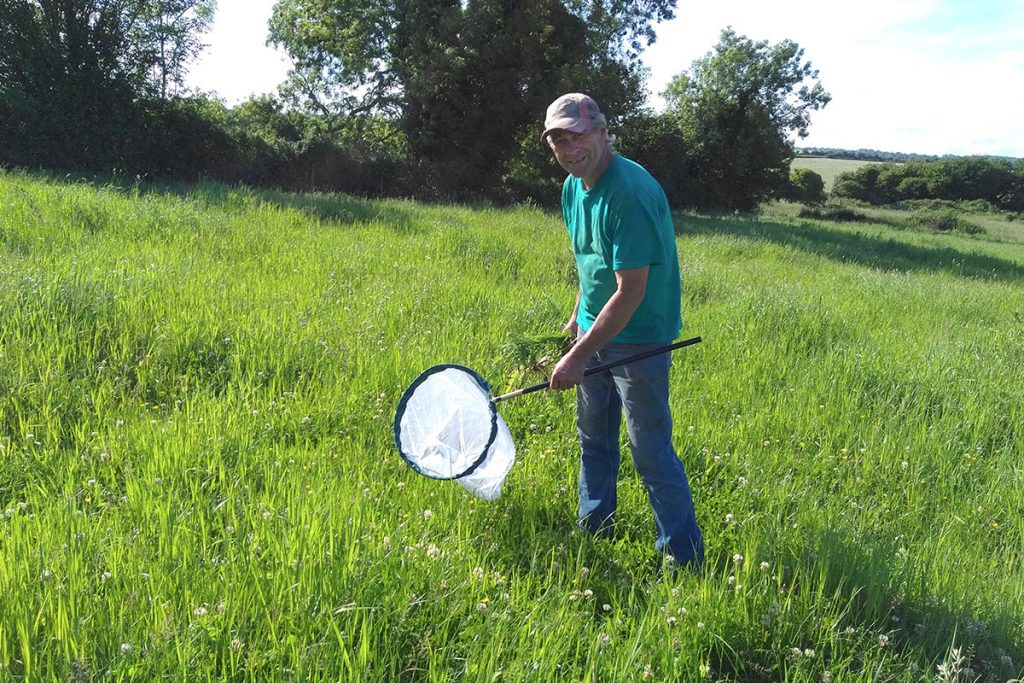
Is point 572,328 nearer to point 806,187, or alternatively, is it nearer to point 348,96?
point 348,96

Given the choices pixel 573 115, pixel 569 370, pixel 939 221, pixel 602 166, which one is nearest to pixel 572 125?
pixel 573 115

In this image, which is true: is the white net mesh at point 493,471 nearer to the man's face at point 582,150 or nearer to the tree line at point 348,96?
the man's face at point 582,150

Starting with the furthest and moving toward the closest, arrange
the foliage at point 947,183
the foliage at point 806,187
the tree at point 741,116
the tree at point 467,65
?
the foliage at point 947,183
the foliage at point 806,187
the tree at point 741,116
the tree at point 467,65

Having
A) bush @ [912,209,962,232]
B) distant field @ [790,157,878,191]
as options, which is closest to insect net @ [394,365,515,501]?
bush @ [912,209,962,232]

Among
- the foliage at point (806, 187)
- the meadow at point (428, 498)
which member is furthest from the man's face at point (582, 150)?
the foliage at point (806, 187)

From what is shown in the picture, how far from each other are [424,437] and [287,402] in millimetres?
1261

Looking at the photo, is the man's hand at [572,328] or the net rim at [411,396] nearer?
the net rim at [411,396]

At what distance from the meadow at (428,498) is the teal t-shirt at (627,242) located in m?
1.00

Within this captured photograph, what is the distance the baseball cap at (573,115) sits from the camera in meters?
2.60

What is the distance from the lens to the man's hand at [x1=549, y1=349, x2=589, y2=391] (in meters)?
2.74

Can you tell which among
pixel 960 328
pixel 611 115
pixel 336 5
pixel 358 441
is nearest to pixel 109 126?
pixel 336 5

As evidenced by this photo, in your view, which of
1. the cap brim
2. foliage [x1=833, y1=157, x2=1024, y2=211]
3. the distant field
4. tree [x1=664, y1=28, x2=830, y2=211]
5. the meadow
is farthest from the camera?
the distant field

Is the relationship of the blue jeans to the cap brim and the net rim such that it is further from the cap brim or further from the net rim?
the cap brim

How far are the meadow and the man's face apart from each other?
155cm
